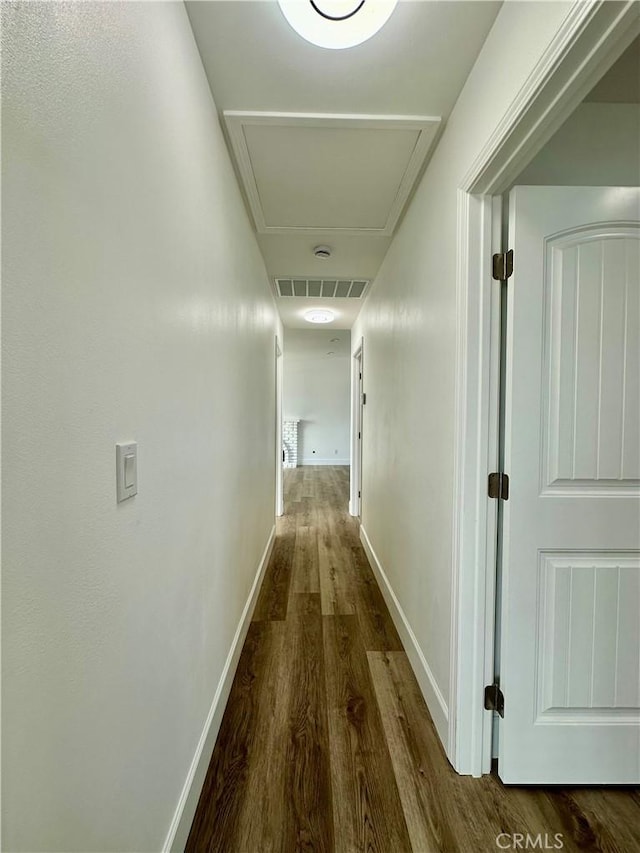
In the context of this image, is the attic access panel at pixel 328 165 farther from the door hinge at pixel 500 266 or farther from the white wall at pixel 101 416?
the door hinge at pixel 500 266

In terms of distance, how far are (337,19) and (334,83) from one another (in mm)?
202

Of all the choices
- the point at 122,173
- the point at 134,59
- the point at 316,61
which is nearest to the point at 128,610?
the point at 122,173

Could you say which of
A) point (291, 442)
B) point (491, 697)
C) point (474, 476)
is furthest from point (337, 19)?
point (291, 442)

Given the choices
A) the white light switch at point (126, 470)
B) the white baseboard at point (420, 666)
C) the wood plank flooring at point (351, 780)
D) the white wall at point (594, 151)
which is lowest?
the wood plank flooring at point (351, 780)

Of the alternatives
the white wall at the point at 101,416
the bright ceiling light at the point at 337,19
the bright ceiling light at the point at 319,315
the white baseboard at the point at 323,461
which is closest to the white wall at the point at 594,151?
the bright ceiling light at the point at 337,19

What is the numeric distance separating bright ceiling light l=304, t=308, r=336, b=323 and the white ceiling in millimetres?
2241

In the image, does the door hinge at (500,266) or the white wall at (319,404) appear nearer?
the door hinge at (500,266)

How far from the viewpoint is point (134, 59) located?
77 cm

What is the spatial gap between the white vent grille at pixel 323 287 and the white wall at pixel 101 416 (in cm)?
204

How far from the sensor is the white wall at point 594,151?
4.34 feet

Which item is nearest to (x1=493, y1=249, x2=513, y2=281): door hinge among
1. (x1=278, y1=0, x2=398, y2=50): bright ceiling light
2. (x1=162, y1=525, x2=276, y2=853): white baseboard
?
(x1=278, y1=0, x2=398, y2=50): bright ceiling light

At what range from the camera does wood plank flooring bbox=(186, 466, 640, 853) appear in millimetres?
1126

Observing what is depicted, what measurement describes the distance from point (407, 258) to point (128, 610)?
2104 mm

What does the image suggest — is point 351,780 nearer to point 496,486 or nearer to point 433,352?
point 496,486
